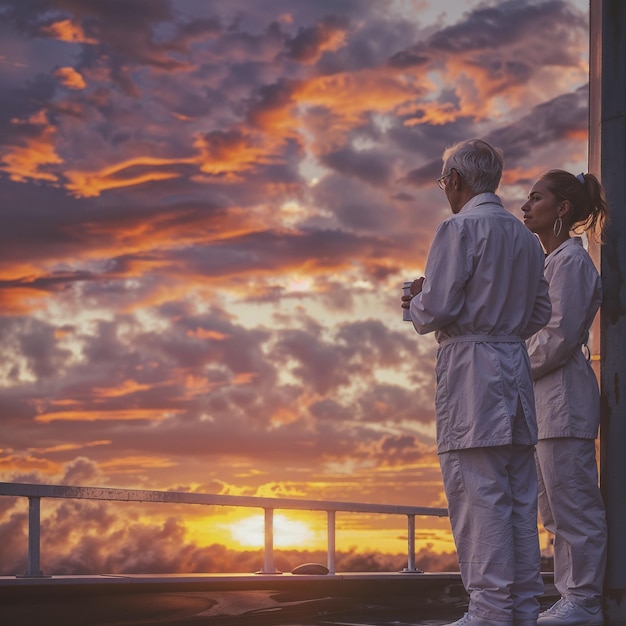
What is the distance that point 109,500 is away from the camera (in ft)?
17.4

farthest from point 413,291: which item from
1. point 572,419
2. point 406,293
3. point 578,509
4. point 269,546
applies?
point 269,546

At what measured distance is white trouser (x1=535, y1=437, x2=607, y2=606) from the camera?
474cm

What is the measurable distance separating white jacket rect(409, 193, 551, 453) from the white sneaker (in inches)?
43.3

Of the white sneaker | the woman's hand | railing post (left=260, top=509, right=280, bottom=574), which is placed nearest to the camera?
the woman's hand

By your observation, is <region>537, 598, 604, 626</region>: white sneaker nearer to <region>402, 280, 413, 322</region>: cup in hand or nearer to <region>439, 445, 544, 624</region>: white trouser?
<region>439, 445, 544, 624</region>: white trouser

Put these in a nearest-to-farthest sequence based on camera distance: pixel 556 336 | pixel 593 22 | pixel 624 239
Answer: pixel 556 336
pixel 624 239
pixel 593 22

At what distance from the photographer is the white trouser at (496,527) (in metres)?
3.89

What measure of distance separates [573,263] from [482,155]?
898 mm

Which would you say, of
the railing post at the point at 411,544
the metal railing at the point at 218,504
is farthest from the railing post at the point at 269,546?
the railing post at the point at 411,544

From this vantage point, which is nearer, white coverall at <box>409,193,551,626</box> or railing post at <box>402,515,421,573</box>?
white coverall at <box>409,193,551,626</box>

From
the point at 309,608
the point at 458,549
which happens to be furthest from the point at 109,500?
the point at 458,549

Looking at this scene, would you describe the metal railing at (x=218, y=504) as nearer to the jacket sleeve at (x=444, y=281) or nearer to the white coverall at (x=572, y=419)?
the white coverall at (x=572, y=419)

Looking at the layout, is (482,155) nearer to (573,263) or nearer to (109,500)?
(573,263)

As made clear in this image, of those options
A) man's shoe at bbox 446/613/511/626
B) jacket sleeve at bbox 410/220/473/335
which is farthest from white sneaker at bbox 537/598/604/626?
jacket sleeve at bbox 410/220/473/335
